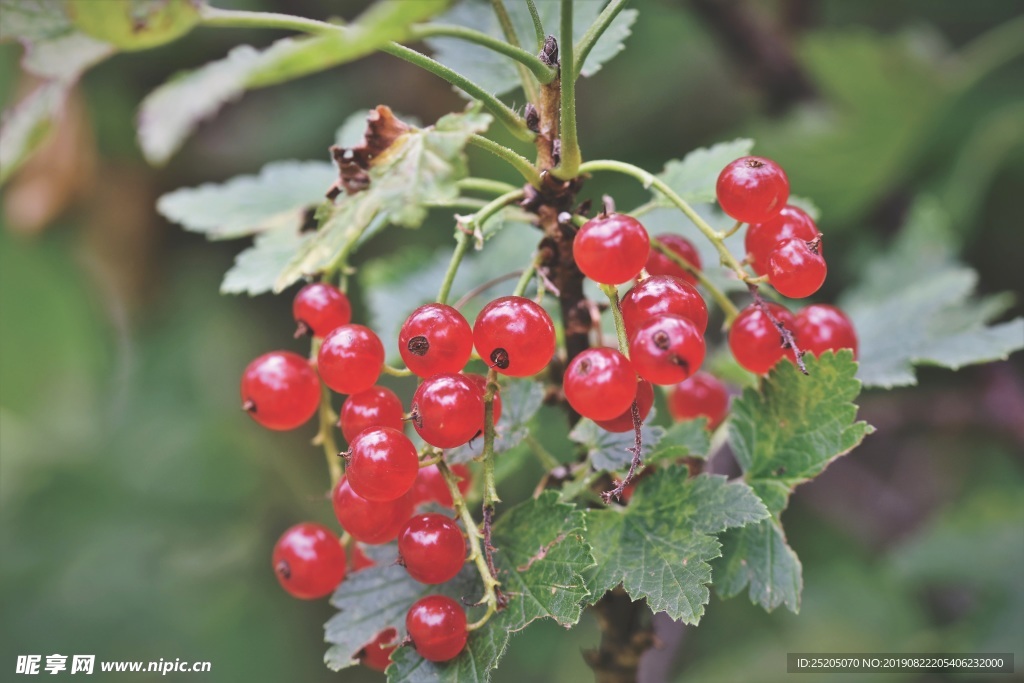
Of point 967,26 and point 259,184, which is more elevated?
point 967,26

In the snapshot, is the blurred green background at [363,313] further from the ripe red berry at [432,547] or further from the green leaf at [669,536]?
the ripe red berry at [432,547]

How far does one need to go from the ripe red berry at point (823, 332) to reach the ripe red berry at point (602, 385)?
0.88ft

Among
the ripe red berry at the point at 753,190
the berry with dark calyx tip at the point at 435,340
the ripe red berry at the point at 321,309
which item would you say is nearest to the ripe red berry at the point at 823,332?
the ripe red berry at the point at 753,190

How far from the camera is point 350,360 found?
2.44 ft

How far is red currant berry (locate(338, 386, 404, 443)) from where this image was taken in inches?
30.4

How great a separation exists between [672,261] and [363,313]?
4.18 feet

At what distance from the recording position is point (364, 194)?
70 cm

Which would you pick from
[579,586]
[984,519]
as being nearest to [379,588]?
[579,586]

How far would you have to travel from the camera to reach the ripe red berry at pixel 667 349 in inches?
26.0

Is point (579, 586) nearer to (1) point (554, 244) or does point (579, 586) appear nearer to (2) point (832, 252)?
(1) point (554, 244)

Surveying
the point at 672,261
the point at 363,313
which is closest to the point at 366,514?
the point at 672,261

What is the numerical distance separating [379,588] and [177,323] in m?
1.63

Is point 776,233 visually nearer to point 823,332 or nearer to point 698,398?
point 823,332

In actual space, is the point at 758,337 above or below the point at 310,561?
above
